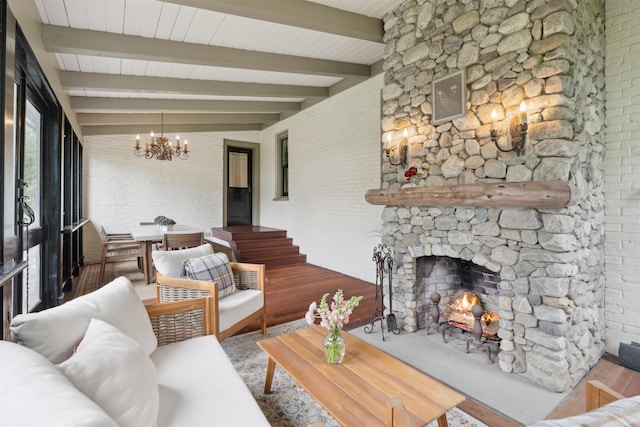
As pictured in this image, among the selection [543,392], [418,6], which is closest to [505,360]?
[543,392]

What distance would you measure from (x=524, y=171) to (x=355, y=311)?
92.7 inches

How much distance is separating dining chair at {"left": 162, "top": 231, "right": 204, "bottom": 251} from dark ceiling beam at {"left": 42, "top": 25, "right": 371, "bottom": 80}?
2.46m

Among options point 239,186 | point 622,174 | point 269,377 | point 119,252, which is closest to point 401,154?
point 622,174

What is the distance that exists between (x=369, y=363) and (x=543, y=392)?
4.52 feet

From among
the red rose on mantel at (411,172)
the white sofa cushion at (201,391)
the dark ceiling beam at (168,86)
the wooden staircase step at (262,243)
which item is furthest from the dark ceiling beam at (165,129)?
the white sofa cushion at (201,391)

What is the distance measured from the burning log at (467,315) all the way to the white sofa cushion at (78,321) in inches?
105

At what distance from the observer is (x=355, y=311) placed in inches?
150

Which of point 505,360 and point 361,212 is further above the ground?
point 361,212

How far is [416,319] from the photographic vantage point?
129 inches

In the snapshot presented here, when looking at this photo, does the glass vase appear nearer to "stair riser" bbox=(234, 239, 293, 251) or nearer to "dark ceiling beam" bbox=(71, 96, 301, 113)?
"stair riser" bbox=(234, 239, 293, 251)

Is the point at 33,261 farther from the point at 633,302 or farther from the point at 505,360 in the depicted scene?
the point at 633,302

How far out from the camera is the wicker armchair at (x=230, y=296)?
251 centimetres

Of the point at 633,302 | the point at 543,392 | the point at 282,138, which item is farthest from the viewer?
the point at 282,138

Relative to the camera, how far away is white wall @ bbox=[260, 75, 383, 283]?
484cm
